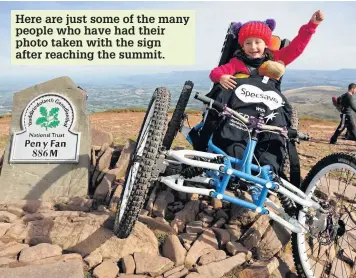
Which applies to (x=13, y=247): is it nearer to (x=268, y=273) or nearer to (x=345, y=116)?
(x=268, y=273)

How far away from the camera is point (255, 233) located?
3.61m

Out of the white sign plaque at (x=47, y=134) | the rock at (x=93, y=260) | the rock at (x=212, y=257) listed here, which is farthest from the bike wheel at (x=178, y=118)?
the rock at (x=93, y=260)

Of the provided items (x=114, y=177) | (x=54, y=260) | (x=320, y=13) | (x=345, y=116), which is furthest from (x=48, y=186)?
(x=345, y=116)

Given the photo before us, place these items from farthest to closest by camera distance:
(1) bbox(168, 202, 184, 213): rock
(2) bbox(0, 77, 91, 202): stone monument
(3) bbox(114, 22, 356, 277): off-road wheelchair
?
(2) bbox(0, 77, 91, 202): stone monument, (1) bbox(168, 202, 184, 213): rock, (3) bbox(114, 22, 356, 277): off-road wheelchair

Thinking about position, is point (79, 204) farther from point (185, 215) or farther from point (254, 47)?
point (254, 47)

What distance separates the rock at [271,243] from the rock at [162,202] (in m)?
1.15

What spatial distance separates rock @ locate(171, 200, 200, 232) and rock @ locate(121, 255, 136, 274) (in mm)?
715

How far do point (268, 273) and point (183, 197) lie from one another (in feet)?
5.03

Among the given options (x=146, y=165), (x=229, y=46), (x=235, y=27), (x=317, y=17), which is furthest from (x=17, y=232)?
(x=317, y=17)

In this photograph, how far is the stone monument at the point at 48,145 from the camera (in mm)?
4836

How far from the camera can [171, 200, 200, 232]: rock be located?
12.5 ft

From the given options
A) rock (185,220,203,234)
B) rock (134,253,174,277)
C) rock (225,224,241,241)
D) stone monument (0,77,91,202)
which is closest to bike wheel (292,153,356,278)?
rock (225,224,241,241)

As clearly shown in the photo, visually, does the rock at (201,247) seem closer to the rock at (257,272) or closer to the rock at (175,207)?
the rock at (257,272)

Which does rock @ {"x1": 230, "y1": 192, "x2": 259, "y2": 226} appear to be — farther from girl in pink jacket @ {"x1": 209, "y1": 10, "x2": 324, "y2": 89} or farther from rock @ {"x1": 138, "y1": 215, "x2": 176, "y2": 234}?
girl in pink jacket @ {"x1": 209, "y1": 10, "x2": 324, "y2": 89}
